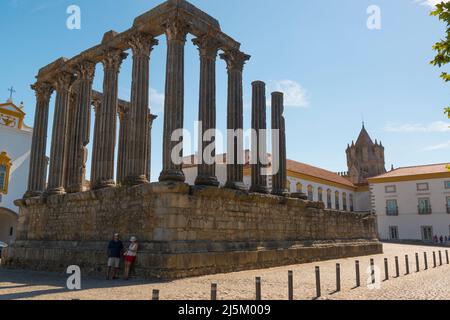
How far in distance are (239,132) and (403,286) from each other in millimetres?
7873

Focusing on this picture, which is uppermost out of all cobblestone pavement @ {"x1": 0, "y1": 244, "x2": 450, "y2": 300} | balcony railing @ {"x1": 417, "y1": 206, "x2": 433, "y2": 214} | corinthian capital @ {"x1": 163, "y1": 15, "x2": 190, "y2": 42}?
corinthian capital @ {"x1": 163, "y1": 15, "x2": 190, "y2": 42}

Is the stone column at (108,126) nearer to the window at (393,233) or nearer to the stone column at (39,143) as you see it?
the stone column at (39,143)

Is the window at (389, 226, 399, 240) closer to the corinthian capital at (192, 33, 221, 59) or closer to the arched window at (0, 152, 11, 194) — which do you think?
the corinthian capital at (192, 33, 221, 59)

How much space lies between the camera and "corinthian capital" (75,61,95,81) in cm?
1694

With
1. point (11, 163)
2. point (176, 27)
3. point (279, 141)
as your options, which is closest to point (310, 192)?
point (279, 141)

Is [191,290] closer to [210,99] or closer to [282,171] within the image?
[210,99]

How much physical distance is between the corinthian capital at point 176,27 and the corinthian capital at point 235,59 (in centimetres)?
276

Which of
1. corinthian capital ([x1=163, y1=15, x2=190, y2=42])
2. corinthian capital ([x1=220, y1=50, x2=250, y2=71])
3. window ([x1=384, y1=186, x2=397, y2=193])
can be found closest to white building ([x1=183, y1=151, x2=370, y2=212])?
window ([x1=384, y1=186, x2=397, y2=193])

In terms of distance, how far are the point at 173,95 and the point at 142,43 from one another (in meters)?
2.73

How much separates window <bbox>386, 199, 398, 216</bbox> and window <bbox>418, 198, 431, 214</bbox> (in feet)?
7.92

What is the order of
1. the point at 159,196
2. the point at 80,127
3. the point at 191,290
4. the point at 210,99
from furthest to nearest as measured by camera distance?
the point at 80,127, the point at 210,99, the point at 159,196, the point at 191,290
